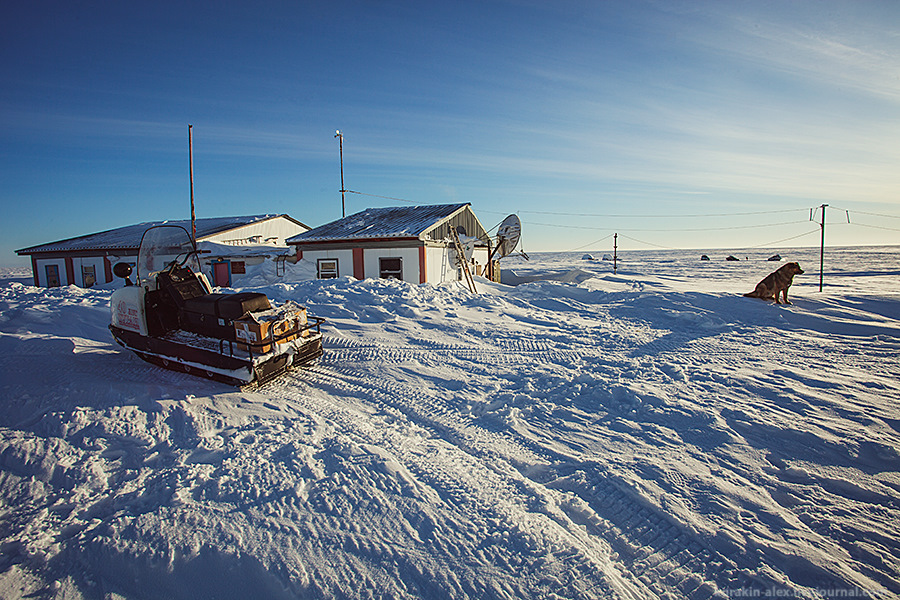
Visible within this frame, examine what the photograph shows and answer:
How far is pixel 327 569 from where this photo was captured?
2.83 meters

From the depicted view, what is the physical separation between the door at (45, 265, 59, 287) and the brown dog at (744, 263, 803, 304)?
119 ft

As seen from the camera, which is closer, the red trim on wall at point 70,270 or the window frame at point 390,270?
the window frame at point 390,270

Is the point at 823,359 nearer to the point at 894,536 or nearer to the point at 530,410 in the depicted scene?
the point at 894,536

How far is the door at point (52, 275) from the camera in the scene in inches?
999

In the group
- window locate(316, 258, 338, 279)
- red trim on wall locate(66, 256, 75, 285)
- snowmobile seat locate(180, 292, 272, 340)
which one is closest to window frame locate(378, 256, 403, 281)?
window locate(316, 258, 338, 279)

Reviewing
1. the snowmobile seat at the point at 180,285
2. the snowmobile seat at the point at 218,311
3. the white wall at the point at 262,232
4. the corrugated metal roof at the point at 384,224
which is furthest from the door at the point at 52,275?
the snowmobile seat at the point at 218,311

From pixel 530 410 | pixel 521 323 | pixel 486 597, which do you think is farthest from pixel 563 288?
pixel 486 597

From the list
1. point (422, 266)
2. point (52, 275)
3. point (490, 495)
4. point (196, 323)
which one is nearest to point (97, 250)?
point (52, 275)

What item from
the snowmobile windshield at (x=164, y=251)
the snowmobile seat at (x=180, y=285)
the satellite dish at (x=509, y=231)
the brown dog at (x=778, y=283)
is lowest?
the brown dog at (x=778, y=283)

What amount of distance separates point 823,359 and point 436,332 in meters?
7.53

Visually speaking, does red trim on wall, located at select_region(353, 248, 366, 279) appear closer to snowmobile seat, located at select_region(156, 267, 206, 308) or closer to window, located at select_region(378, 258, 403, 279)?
window, located at select_region(378, 258, 403, 279)

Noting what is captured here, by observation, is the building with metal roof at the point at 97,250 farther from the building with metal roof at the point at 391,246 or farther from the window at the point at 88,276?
the building with metal roof at the point at 391,246

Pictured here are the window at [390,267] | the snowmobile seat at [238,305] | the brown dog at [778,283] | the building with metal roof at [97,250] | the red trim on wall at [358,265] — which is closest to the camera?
the snowmobile seat at [238,305]

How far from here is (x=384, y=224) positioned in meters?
20.3
